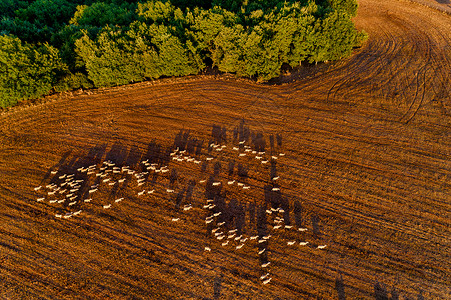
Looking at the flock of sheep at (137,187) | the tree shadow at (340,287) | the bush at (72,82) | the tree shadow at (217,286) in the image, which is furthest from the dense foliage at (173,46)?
the tree shadow at (217,286)

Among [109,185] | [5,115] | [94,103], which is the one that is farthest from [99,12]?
[109,185]

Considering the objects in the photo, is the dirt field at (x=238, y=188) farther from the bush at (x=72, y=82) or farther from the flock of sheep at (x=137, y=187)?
the bush at (x=72, y=82)

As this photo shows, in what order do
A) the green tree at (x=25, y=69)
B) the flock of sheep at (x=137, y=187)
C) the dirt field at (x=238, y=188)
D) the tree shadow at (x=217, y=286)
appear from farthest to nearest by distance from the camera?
the green tree at (x=25, y=69) < the flock of sheep at (x=137, y=187) < the dirt field at (x=238, y=188) < the tree shadow at (x=217, y=286)

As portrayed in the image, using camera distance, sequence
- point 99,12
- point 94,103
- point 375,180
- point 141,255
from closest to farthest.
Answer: point 141,255
point 375,180
point 94,103
point 99,12

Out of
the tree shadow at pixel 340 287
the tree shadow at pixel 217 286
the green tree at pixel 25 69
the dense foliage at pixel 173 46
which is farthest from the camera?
the dense foliage at pixel 173 46

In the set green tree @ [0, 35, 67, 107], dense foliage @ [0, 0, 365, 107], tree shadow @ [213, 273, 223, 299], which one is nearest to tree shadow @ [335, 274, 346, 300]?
tree shadow @ [213, 273, 223, 299]

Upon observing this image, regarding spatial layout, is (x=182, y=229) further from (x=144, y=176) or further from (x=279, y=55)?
(x=279, y=55)
